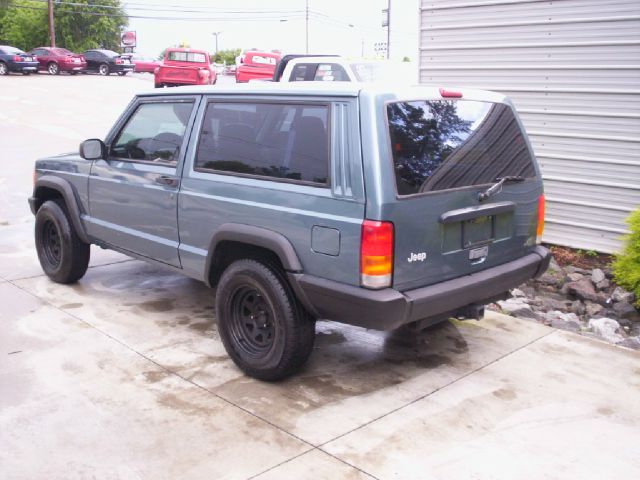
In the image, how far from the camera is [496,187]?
Answer: 4.19 m

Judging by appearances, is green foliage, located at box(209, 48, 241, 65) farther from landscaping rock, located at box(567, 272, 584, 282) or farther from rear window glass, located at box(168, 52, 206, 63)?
landscaping rock, located at box(567, 272, 584, 282)

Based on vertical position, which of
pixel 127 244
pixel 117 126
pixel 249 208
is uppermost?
pixel 117 126

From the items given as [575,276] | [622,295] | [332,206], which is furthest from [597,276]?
[332,206]

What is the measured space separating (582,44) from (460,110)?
3744mm

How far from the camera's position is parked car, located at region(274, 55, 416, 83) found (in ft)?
39.2

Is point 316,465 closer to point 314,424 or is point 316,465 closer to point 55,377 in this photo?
point 314,424

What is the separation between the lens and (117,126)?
5.55 metres

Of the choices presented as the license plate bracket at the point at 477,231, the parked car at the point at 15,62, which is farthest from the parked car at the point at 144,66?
the license plate bracket at the point at 477,231

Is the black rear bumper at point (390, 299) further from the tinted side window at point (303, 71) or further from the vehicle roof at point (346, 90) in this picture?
the tinted side window at point (303, 71)

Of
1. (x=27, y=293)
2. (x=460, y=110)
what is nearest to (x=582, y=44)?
(x=460, y=110)

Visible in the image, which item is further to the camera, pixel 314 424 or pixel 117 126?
pixel 117 126

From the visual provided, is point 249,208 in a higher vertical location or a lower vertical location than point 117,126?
lower

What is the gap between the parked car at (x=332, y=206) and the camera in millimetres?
3697

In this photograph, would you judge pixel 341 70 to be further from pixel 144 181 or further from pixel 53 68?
pixel 53 68
